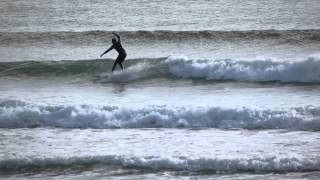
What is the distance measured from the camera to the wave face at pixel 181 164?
33.7ft

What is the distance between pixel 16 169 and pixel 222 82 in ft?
28.7

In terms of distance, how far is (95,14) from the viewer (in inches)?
1264

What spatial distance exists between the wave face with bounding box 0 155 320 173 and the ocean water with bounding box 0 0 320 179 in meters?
0.02

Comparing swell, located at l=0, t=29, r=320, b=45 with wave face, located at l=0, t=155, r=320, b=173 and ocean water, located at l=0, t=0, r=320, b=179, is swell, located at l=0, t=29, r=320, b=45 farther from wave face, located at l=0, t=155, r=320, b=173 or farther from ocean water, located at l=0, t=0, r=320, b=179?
wave face, located at l=0, t=155, r=320, b=173

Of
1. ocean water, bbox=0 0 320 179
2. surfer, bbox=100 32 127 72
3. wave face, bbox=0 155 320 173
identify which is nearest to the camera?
wave face, bbox=0 155 320 173

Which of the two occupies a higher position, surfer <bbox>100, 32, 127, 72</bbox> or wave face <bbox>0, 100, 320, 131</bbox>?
surfer <bbox>100, 32, 127, 72</bbox>

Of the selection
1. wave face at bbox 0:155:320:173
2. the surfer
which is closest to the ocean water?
wave face at bbox 0:155:320:173

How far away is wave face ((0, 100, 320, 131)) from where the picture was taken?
42.3ft

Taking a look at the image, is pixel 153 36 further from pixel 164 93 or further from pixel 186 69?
pixel 164 93

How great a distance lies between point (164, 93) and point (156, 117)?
3928 mm

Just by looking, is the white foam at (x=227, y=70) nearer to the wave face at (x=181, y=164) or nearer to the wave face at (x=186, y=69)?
the wave face at (x=186, y=69)

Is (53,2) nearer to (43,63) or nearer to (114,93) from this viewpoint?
(43,63)

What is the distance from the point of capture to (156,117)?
44.3ft

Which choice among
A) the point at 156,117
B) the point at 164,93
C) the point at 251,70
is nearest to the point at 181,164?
the point at 156,117
